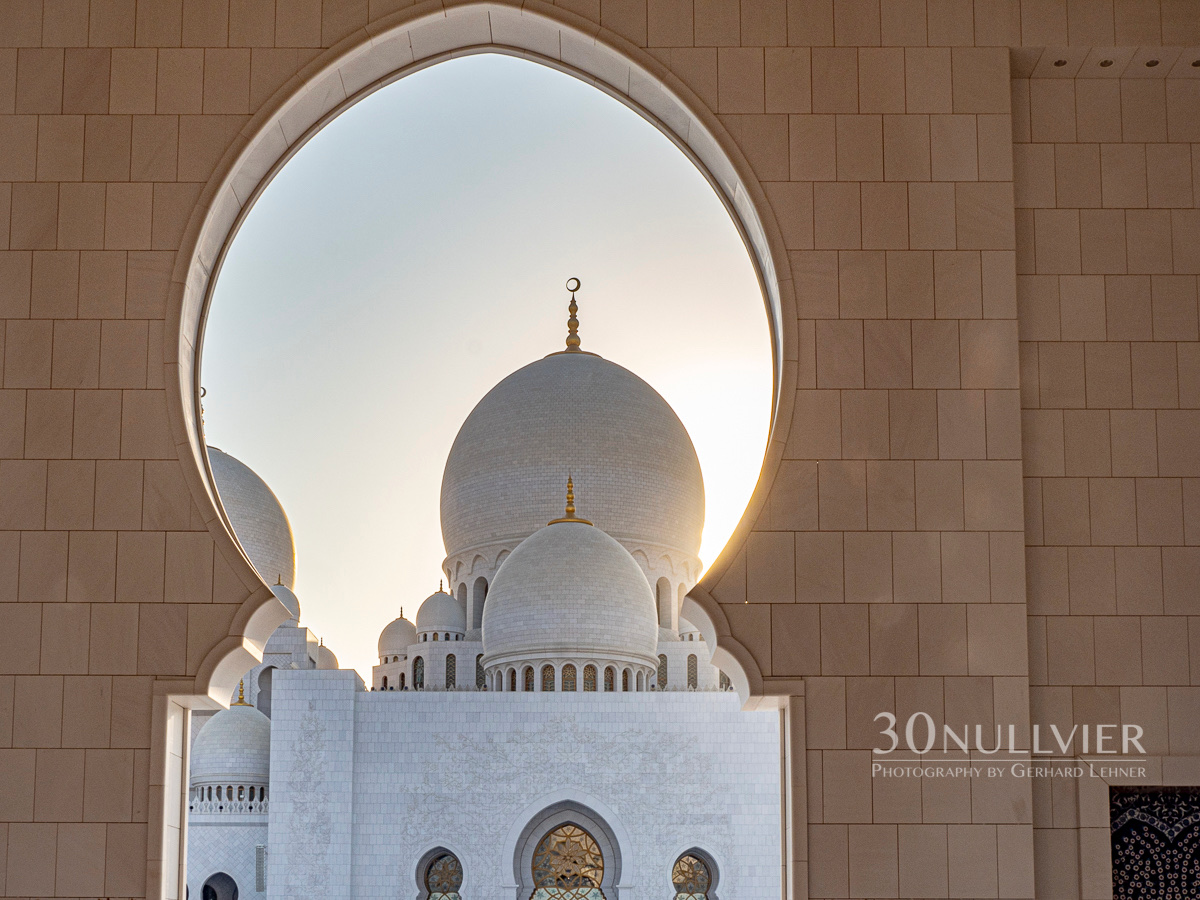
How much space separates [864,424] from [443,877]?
50.9 feet

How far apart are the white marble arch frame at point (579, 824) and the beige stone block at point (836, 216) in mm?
15002

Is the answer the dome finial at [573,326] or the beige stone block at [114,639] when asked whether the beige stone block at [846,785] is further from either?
the dome finial at [573,326]

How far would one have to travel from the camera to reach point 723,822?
18359mm

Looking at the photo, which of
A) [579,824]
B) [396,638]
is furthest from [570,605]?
[396,638]

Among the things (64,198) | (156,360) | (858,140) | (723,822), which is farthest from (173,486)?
(723,822)

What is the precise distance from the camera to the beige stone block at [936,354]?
4.32 meters

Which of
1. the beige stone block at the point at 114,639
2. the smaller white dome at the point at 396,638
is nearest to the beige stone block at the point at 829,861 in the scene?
the beige stone block at the point at 114,639

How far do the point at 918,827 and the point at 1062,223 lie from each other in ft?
6.42

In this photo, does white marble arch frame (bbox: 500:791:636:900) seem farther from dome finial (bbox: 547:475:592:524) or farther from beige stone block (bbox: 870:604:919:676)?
beige stone block (bbox: 870:604:919:676)

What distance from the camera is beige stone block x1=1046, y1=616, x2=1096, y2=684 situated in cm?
423

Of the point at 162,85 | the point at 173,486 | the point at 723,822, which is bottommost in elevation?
the point at 723,822

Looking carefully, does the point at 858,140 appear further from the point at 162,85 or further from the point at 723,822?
the point at 723,822

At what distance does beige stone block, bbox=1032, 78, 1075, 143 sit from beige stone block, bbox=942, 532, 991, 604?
136cm

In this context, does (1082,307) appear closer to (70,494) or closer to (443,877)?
(70,494)
